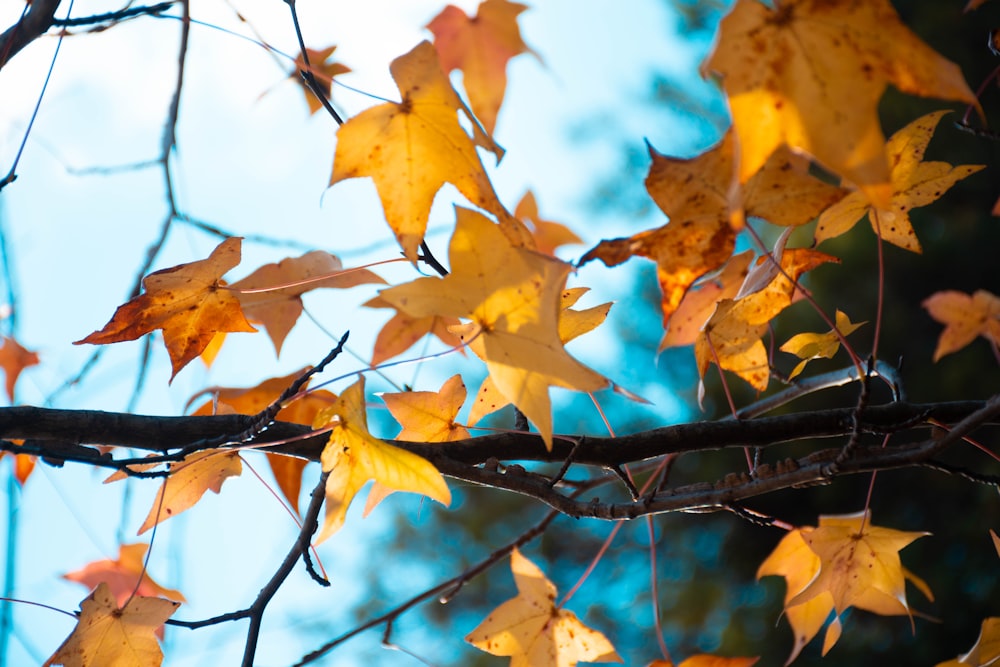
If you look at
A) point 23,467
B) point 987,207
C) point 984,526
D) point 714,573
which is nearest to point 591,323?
Result: point 23,467

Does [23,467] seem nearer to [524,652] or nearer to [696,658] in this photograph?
[524,652]

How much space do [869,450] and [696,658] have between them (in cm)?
24

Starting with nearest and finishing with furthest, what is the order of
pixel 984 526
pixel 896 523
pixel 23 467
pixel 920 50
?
pixel 920 50 → pixel 23 467 → pixel 984 526 → pixel 896 523

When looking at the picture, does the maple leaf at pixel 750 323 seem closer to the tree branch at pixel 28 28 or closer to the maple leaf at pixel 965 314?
the maple leaf at pixel 965 314

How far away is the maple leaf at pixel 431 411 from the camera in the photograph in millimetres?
550

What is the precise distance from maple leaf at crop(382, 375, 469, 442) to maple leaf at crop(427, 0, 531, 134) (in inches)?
12.4

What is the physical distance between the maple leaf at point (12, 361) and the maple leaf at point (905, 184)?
3.37 feet

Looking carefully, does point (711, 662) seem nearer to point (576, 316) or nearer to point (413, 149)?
point (576, 316)

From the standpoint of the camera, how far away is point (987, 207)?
2641 millimetres

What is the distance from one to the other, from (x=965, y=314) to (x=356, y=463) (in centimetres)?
75

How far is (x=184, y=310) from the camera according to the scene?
55 centimetres

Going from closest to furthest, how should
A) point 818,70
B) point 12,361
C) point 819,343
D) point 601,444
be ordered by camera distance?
point 818,70, point 601,444, point 819,343, point 12,361

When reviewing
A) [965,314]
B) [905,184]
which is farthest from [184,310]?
[965,314]

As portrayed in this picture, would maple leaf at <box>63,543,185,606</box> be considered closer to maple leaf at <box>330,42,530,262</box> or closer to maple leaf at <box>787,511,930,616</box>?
maple leaf at <box>330,42,530,262</box>
